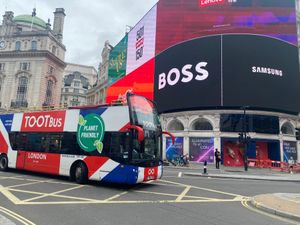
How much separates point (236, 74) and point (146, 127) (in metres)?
25.7

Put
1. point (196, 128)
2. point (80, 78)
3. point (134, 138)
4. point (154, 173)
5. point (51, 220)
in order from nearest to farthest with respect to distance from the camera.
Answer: point (51, 220), point (134, 138), point (154, 173), point (196, 128), point (80, 78)

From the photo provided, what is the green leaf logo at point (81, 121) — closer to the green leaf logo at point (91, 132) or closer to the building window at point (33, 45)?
the green leaf logo at point (91, 132)

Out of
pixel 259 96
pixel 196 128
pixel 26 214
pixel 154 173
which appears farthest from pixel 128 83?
pixel 26 214

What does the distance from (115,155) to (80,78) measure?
360 feet

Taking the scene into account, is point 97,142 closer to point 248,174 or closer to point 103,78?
point 248,174

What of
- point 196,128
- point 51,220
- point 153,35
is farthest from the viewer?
point 153,35

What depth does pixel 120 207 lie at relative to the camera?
820 centimetres

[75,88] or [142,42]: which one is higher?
[75,88]

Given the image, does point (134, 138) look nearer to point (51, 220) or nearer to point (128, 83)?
point (51, 220)

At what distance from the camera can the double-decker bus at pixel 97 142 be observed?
37.1 feet

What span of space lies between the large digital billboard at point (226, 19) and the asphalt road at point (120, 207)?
112ft

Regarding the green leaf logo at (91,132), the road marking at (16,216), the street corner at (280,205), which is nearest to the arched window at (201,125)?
the green leaf logo at (91,132)

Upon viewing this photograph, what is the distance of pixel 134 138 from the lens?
11164mm

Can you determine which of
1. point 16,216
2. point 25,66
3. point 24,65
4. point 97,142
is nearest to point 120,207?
point 16,216
